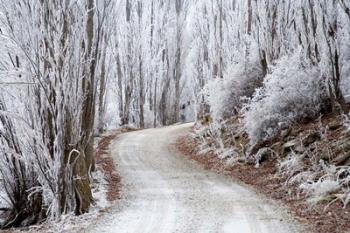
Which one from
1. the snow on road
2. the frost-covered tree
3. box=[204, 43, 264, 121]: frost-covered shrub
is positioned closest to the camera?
the snow on road

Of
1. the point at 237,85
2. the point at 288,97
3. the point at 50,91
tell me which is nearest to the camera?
the point at 50,91

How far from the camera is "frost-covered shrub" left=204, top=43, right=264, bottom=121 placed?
44.1ft

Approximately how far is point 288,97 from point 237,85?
12.9 ft

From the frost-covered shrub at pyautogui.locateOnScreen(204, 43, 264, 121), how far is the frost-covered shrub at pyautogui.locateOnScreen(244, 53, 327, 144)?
3.05 meters

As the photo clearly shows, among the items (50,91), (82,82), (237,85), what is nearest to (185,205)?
(82,82)

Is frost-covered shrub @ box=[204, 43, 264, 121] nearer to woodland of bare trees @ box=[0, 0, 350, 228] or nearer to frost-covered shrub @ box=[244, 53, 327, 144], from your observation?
woodland of bare trees @ box=[0, 0, 350, 228]

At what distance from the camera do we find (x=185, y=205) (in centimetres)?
698

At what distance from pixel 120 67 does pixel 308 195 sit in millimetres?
18192

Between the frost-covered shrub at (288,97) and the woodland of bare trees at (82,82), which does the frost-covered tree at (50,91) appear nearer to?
the woodland of bare trees at (82,82)

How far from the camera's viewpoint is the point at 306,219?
5.90 metres

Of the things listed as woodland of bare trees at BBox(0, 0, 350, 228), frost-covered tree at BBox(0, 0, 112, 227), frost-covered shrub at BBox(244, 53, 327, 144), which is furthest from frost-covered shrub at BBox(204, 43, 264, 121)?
frost-covered tree at BBox(0, 0, 112, 227)

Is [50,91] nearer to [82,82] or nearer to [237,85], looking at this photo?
[82,82]

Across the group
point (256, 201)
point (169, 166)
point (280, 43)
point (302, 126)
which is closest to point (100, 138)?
point (169, 166)

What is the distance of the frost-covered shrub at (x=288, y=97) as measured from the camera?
9.45 m
